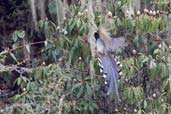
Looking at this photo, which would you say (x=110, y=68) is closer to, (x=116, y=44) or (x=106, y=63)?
(x=106, y=63)

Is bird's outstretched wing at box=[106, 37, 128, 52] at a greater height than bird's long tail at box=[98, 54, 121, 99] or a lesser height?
greater

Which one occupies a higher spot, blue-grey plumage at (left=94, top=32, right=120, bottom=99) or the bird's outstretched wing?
the bird's outstretched wing

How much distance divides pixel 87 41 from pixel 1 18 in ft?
4.36

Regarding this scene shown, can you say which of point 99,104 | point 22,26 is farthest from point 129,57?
point 22,26

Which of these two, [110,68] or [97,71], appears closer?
[110,68]

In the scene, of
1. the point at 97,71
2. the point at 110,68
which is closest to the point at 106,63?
the point at 110,68

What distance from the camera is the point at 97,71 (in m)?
3.67

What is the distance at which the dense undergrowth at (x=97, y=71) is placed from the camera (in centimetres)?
354

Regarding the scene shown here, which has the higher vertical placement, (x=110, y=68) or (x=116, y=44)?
(x=116, y=44)

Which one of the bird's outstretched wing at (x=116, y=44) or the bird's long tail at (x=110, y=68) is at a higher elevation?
the bird's outstretched wing at (x=116, y=44)

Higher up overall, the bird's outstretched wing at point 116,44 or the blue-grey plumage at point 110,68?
the bird's outstretched wing at point 116,44

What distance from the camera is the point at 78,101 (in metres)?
3.72

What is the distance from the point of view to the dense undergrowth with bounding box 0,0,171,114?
3541 millimetres

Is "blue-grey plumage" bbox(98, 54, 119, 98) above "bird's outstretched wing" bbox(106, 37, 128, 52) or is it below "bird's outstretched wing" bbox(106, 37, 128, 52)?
below
